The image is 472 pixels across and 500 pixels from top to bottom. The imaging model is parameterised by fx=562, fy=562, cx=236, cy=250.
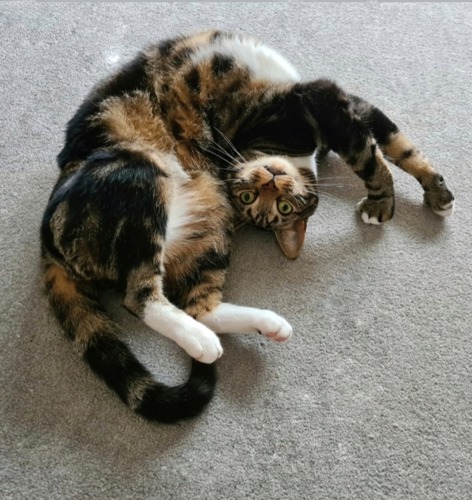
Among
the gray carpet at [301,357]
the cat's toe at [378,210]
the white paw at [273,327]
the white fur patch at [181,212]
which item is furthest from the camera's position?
the cat's toe at [378,210]

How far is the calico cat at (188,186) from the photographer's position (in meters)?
1.26

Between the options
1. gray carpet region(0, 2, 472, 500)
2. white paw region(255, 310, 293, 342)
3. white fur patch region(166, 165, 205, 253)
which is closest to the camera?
gray carpet region(0, 2, 472, 500)

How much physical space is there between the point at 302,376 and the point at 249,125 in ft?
2.31

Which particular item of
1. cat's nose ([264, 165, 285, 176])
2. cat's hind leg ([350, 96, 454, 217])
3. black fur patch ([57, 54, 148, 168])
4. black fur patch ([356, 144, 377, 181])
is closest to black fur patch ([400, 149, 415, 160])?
cat's hind leg ([350, 96, 454, 217])

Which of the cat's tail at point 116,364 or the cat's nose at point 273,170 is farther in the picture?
the cat's nose at point 273,170

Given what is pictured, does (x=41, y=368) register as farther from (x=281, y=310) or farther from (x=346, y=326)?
(x=346, y=326)

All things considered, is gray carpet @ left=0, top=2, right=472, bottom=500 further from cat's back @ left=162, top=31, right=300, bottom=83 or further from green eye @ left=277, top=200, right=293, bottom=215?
cat's back @ left=162, top=31, right=300, bottom=83

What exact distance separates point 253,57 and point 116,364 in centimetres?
97

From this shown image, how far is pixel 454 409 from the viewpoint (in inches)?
49.3

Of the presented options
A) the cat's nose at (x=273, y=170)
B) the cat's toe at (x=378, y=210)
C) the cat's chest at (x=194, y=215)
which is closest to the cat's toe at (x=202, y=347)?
the cat's chest at (x=194, y=215)

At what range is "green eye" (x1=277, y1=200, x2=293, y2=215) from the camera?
4.86ft

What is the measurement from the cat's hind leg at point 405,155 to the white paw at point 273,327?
59 centimetres

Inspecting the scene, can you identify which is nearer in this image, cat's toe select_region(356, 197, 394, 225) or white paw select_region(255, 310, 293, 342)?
white paw select_region(255, 310, 293, 342)

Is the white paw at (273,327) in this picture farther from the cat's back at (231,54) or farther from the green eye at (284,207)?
the cat's back at (231,54)
